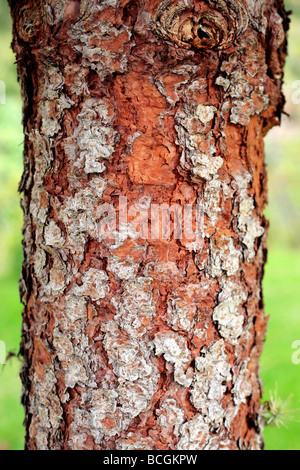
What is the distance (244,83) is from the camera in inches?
34.9

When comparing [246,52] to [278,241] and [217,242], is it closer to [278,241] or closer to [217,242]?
[217,242]

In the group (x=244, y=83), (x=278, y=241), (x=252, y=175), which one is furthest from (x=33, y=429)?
(x=278, y=241)

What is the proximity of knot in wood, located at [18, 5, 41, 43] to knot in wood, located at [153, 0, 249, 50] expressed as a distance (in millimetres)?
242

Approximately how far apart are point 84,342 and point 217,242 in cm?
35

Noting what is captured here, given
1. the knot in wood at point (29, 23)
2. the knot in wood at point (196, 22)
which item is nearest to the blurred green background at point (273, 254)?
the knot in wood at point (29, 23)

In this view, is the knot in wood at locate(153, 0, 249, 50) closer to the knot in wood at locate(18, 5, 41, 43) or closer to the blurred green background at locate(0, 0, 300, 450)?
the knot in wood at locate(18, 5, 41, 43)

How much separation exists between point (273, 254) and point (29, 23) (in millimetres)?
3964

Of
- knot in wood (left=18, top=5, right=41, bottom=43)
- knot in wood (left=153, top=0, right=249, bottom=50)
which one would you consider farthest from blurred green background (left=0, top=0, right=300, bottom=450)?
knot in wood (left=153, top=0, right=249, bottom=50)

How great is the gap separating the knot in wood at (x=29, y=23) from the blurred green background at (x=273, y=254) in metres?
0.27

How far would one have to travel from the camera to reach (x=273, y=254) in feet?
14.6

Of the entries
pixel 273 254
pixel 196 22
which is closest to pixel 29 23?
pixel 196 22

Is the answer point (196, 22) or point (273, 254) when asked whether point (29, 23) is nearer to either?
point (196, 22)

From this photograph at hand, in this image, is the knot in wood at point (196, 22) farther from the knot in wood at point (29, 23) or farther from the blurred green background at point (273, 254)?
the blurred green background at point (273, 254)

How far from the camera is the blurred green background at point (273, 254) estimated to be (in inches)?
79.8
